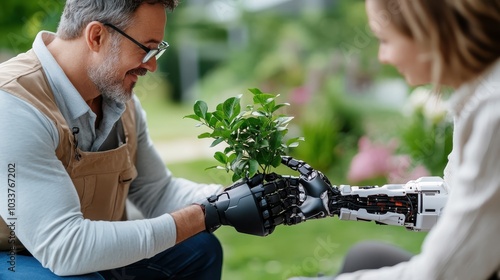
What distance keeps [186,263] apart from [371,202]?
22.0 inches

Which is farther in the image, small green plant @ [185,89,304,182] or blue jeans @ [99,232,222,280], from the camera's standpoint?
blue jeans @ [99,232,222,280]

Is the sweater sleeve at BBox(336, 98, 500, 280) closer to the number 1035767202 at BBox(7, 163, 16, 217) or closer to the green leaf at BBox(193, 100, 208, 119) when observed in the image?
the green leaf at BBox(193, 100, 208, 119)

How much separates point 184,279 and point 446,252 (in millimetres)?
1050

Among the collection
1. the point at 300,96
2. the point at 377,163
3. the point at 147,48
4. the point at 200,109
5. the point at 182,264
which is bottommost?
the point at 377,163

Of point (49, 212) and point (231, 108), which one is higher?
point (231, 108)

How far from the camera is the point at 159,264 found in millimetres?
1911

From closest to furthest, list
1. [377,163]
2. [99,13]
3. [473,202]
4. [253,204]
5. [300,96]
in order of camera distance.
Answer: [473,202]
[253,204]
[99,13]
[377,163]
[300,96]

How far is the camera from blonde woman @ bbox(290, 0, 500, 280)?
39.8 inches

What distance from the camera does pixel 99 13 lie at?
5.71 ft

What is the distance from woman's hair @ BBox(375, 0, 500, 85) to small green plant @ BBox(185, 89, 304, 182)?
2.12 feet

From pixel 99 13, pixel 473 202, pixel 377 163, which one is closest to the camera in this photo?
pixel 473 202

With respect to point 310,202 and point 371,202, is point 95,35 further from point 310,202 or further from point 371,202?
point 371,202

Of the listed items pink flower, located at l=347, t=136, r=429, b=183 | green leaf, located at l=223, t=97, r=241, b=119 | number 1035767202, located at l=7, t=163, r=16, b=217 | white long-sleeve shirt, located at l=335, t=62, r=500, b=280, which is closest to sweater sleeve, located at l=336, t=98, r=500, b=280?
white long-sleeve shirt, located at l=335, t=62, r=500, b=280

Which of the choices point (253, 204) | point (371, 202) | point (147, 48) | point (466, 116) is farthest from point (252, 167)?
point (466, 116)
